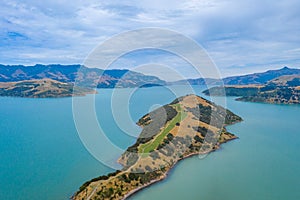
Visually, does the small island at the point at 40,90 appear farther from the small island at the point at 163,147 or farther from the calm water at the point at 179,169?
the small island at the point at 163,147

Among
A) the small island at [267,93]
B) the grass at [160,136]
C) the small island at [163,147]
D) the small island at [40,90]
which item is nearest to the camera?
the small island at [163,147]

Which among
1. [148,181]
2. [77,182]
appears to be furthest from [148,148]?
[77,182]

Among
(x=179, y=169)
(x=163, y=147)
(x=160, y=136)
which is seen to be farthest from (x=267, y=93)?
(x=179, y=169)

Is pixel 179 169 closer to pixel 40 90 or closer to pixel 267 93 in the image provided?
pixel 267 93

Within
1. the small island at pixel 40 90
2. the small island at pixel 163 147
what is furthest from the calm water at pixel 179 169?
the small island at pixel 40 90

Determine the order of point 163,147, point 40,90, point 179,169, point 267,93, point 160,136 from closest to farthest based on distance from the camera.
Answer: point 179,169 → point 163,147 → point 160,136 → point 267,93 → point 40,90

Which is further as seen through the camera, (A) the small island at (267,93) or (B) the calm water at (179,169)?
(A) the small island at (267,93)

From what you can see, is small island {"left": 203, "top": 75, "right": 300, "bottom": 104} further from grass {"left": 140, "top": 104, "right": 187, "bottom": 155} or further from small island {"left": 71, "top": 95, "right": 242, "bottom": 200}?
grass {"left": 140, "top": 104, "right": 187, "bottom": 155}

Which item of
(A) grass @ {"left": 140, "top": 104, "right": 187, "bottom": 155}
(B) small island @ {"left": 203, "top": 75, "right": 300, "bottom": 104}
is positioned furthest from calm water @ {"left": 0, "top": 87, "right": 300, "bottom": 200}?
(B) small island @ {"left": 203, "top": 75, "right": 300, "bottom": 104}
